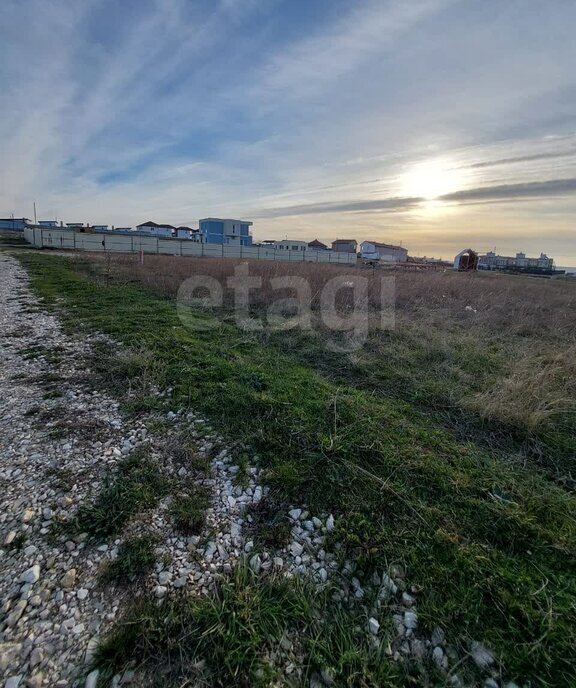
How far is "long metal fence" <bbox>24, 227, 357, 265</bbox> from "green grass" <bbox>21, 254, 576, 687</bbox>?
30967 mm

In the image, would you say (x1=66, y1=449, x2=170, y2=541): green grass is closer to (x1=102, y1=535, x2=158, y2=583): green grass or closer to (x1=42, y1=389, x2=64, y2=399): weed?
(x1=102, y1=535, x2=158, y2=583): green grass

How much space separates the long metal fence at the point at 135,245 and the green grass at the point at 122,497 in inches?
1245

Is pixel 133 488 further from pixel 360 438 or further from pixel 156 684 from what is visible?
pixel 360 438

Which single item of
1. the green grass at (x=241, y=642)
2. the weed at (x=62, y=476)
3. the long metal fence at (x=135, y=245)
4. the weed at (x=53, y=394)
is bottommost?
the green grass at (x=241, y=642)

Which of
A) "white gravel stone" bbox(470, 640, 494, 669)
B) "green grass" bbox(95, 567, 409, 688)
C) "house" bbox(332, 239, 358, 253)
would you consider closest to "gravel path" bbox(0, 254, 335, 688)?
"green grass" bbox(95, 567, 409, 688)

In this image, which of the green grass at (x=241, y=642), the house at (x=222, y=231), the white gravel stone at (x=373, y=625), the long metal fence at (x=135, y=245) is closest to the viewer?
the green grass at (x=241, y=642)

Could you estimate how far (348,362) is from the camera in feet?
15.6

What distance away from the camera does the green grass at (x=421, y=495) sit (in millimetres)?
1488

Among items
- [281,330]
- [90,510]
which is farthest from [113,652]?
[281,330]

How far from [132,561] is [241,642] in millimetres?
733

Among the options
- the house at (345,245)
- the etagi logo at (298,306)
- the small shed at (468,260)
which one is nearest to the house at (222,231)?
the house at (345,245)

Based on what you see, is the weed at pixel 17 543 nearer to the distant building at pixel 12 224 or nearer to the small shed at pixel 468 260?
the small shed at pixel 468 260

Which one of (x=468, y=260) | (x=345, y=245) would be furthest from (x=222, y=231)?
(x=468, y=260)

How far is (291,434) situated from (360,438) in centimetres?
60
